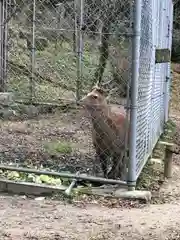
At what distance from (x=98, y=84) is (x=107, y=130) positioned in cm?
413

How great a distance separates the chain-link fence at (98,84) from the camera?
560cm

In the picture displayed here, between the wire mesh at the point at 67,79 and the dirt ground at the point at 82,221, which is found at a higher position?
the wire mesh at the point at 67,79

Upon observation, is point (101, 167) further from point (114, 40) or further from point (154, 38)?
point (114, 40)

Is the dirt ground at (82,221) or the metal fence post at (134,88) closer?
the dirt ground at (82,221)

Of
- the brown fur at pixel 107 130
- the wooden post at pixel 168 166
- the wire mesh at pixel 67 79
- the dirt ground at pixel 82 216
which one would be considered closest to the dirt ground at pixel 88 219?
the dirt ground at pixel 82 216

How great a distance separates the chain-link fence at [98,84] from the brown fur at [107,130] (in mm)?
12

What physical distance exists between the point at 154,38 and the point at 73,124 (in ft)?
11.3

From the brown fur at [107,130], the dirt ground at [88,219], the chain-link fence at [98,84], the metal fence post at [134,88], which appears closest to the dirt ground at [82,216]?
the dirt ground at [88,219]

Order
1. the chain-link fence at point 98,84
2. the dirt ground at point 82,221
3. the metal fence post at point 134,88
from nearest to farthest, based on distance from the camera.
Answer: the dirt ground at point 82,221
the metal fence post at point 134,88
the chain-link fence at point 98,84

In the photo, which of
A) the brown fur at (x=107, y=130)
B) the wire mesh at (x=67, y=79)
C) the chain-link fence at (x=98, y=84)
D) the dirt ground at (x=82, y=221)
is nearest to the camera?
the dirt ground at (x=82, y=221)

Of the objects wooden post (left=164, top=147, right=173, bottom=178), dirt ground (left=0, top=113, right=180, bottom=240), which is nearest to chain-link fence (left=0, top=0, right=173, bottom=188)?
wooden post (left=164, top=147, right=173, bottom=178)

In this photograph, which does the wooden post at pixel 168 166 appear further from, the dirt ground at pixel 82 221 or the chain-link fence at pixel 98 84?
the dirt ground at pixel 82 221

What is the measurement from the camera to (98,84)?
33.5 ft

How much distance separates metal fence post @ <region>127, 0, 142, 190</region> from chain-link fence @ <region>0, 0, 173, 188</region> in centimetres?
1
